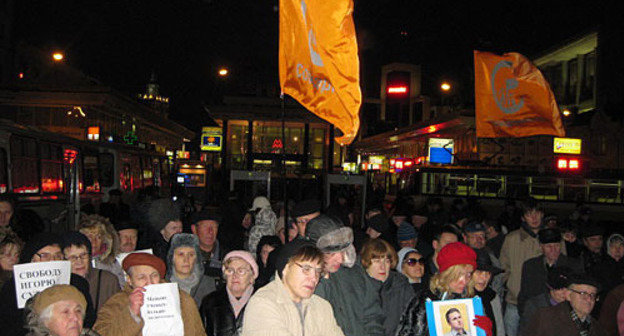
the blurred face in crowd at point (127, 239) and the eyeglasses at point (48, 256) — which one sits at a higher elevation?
the eyeglasses at point (48, 256)

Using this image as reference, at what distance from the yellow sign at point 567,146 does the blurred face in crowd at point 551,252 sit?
30860 millimetres

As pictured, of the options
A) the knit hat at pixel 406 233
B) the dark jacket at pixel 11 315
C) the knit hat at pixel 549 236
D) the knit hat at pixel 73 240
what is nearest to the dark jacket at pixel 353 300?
the dark jacket at pixel 11 315

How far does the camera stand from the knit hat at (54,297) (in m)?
3.43

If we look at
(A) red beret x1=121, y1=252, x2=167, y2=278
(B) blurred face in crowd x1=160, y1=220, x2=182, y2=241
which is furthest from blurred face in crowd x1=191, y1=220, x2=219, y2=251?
(A) red beret x1=121, y1=252, x2=167, y2=278

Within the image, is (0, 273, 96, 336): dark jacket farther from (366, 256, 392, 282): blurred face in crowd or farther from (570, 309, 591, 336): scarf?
(570, 309, 591, 336): scarf

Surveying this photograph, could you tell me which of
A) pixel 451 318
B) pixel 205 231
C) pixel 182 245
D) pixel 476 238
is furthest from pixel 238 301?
pixel 476 238

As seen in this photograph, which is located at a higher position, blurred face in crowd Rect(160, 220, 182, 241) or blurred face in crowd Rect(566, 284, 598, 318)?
blurred face in crowd Rect(160, 220, 182, 241)

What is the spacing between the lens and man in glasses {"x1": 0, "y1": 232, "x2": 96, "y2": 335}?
12.8ft

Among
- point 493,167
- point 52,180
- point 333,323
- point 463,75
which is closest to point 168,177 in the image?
point 52,180

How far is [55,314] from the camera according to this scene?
3.43 m

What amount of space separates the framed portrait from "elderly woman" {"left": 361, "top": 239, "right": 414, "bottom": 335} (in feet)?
2.41

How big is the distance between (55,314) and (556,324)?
4.10m

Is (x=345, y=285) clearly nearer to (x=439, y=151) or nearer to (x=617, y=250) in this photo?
(x=617, y=250)

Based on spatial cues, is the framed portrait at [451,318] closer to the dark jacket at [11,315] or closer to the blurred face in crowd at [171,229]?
the dark jacket at [11,315]
